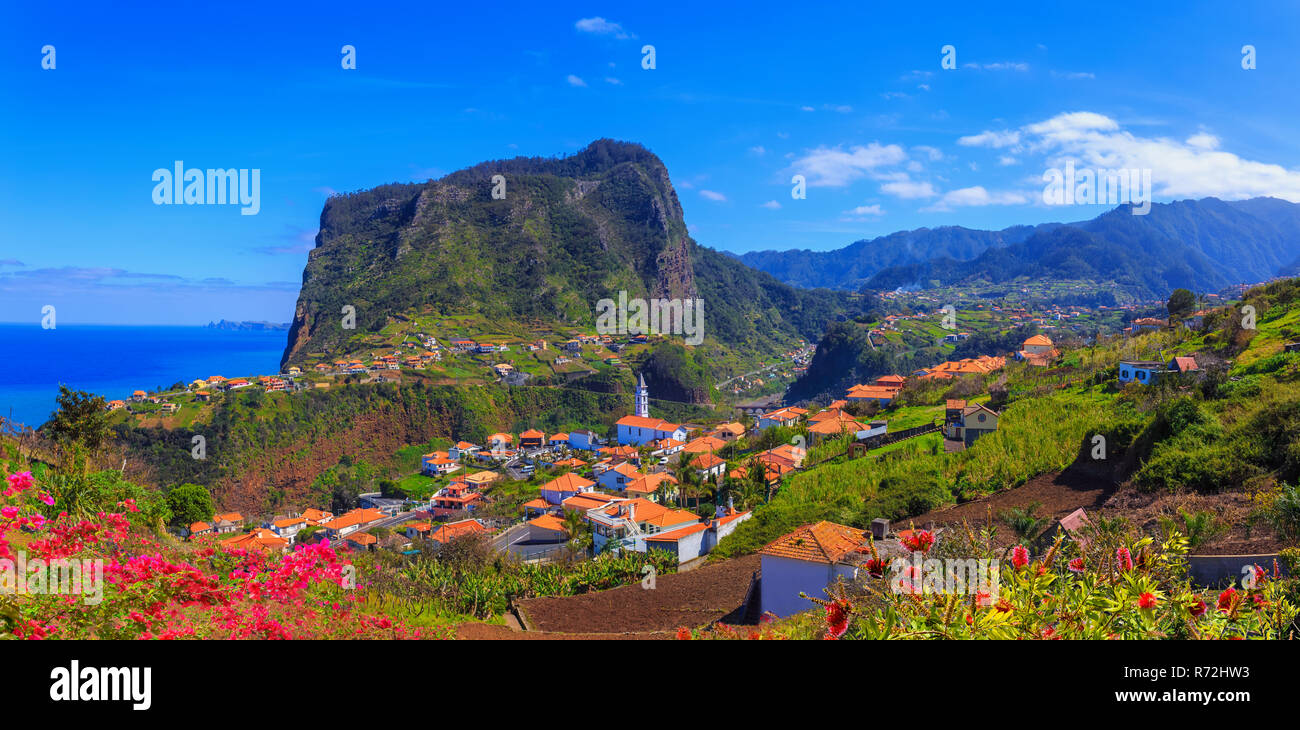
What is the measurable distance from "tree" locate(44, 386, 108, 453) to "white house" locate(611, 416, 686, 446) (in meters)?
41.0

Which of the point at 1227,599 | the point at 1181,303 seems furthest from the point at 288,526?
the point at 1181,303

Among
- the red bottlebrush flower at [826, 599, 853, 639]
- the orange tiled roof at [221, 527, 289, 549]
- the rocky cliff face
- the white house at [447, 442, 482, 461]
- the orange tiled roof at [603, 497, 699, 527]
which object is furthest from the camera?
the rocky cliff face

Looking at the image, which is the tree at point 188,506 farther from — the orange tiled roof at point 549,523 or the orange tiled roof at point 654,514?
the orange tiled roof at point 654,514

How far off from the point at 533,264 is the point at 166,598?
105499 millimetres

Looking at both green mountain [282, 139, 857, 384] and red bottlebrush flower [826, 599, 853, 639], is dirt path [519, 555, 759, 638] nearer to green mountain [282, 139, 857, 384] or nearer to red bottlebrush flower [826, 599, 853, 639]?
red bottlebrush flower [826, 599, 853, 639]

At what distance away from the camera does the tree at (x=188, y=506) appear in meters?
22.5

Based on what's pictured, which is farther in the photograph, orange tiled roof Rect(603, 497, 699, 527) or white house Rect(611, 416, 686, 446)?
white house Rect(611, 416, 686, 446)

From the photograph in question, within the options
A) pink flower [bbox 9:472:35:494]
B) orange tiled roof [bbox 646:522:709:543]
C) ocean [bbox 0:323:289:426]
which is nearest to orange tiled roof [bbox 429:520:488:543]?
orange tiled roof [bbox 646:522:709:543]

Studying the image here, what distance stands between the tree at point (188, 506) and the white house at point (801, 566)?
20374mm

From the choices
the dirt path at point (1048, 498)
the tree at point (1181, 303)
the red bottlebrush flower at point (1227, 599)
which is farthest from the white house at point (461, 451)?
the red bottlebrush flower at point (1227, 599)

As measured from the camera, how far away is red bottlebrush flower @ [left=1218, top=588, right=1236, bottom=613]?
115 inches

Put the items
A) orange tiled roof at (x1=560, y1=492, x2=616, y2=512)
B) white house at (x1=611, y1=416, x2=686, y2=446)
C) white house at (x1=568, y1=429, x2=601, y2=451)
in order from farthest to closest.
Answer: white house at (x1=568, y1=429, x2=601, y2=451) < white house at (x1=611, y1=416, x2=686, y2=446) < orange tiled roof at (x1=560, y1=492, x2=616, y2=512)
